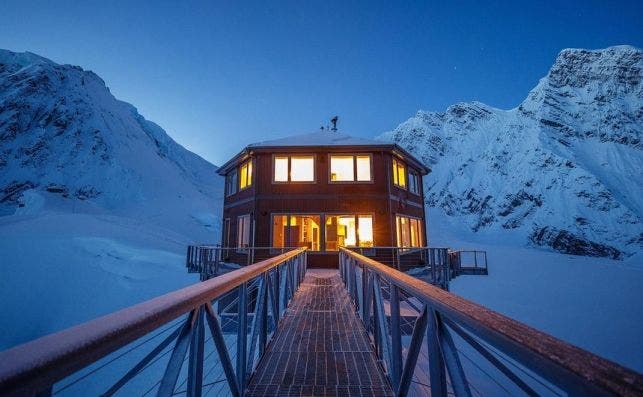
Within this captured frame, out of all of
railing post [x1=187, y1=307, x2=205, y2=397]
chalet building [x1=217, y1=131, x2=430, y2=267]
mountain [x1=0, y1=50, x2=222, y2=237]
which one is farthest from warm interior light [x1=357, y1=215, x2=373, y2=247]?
mountain [x1=0, y1=50, x2=222, y2=237]

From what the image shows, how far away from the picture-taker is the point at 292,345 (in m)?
4.23

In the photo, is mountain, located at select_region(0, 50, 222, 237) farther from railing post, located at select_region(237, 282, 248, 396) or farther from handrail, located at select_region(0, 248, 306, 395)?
handrail, located at select_region(0, 248, 306, 395)

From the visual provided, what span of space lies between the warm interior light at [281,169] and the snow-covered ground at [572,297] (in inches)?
903

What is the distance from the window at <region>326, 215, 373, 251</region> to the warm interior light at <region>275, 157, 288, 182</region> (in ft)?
10.6

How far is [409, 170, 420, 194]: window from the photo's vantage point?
18641mm

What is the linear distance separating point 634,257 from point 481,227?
21459 millimetres

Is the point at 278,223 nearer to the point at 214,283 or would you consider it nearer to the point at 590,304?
the point at 214,283

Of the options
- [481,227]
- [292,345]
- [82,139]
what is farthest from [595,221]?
[82,139]

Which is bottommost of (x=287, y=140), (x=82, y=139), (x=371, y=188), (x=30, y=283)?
(x=30, y=283)

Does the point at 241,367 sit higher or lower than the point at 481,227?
lower

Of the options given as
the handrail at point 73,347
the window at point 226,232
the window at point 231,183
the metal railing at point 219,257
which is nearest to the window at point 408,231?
the metal railing at point 219,257

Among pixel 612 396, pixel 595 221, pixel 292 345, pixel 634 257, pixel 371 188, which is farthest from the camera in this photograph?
pixel 595 221

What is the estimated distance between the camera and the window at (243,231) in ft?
52.7

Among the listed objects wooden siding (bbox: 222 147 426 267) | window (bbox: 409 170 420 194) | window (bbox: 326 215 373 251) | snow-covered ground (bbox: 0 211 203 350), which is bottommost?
snow-covered ground (bbox: 0 211 203 350)
